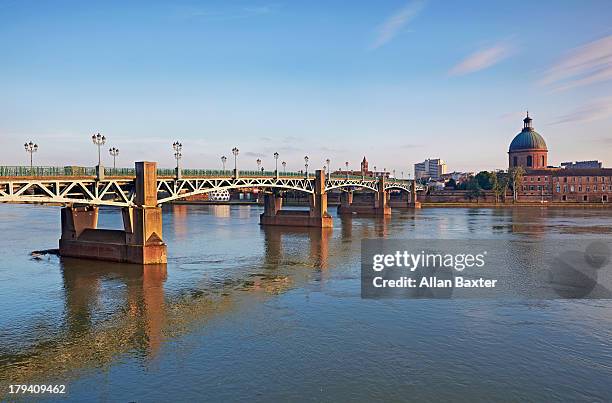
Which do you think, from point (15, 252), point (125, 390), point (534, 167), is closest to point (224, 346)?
point (125, 390)

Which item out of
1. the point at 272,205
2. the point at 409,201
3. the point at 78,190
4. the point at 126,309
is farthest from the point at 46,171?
the point at 409,201

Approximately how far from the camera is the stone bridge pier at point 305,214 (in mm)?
89963

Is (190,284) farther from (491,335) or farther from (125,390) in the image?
(491,335)

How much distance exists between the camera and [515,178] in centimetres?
16788

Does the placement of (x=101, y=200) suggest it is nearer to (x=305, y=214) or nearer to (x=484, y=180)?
(x=305, y=214)

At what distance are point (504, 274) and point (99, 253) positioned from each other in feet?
120

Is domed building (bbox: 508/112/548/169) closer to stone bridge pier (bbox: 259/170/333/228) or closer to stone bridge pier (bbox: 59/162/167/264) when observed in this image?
stone bridge pier (bbox: 259/170/333/228)

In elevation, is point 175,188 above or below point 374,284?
above

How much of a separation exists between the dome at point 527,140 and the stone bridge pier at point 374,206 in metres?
80.0

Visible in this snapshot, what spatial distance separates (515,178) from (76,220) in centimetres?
14911

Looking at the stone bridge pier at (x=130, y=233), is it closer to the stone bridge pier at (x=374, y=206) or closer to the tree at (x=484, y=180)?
the stone bridge pier at (x=374, y=206)

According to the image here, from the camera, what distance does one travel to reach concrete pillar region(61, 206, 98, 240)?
162 feet

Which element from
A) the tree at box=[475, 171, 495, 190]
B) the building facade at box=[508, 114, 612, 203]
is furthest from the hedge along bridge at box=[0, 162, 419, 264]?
the building facade at box=[508, 114, 612, 203]

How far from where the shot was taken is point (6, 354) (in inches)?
920
